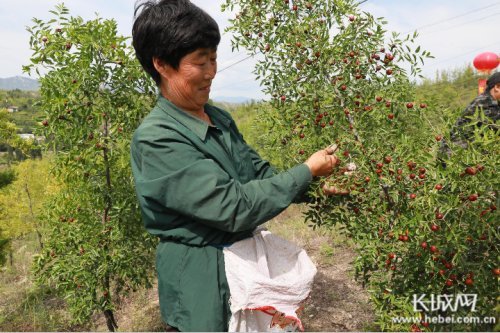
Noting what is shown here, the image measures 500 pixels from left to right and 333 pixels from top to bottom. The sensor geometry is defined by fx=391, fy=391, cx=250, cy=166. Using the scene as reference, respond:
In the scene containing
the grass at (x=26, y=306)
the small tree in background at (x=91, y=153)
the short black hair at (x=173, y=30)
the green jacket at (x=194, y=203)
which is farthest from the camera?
the grass at (x=26, y=306)

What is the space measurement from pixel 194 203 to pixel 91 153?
215cm

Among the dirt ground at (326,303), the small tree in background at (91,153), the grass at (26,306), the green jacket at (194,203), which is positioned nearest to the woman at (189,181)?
the green jacket at (194,203)

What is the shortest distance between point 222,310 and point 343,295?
392 centimetres

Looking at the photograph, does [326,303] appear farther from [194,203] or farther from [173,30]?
[173,30]

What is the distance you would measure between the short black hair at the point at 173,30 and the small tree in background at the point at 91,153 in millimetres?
1719

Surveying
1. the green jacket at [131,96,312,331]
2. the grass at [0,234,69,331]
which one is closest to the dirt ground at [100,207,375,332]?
the grass at [0,234,69,331]

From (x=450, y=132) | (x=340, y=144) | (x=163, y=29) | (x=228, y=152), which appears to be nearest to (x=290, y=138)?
(x=340, y=144)

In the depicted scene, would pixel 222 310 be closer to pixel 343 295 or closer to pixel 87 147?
pixel 87 147

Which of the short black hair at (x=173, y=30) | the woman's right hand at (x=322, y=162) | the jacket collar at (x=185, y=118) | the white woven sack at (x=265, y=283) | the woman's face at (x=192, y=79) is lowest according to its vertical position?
the white woven sack at (x=265, y=283)

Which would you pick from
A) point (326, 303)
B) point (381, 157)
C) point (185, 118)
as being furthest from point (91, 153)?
point (326, 303)

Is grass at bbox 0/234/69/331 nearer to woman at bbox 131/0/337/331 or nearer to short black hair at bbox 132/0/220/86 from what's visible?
woman at bbox 131/0/337/331

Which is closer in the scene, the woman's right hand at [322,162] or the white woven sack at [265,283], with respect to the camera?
the white woven sack at [265,283]

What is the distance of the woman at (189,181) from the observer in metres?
1.48

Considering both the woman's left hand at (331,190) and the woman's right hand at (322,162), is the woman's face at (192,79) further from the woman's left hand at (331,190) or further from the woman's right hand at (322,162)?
the woman's left hand at (331,190)
